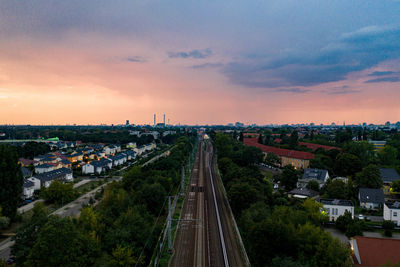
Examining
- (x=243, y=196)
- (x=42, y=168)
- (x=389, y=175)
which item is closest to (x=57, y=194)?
(x=42, y=168)

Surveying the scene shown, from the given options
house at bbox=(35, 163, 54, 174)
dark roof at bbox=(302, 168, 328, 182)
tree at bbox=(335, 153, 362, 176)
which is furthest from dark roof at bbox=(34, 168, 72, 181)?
tree at bbox=(335, 153, 362, 176)

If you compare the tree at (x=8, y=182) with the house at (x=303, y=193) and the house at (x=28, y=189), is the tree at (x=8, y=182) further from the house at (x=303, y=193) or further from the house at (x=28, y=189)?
the house at (x=303, y=193)

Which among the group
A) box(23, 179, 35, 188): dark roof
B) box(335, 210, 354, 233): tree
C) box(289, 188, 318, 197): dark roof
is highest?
box(23, 179, 35, 188): dark roof

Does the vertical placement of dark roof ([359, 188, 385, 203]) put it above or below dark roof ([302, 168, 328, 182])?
below

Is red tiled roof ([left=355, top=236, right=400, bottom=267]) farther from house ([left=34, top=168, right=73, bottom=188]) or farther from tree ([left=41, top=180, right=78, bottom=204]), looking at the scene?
house ([left=34, top=168, right=73, bottom=188])

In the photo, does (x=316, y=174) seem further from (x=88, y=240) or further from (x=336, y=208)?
(x=88, y=240)

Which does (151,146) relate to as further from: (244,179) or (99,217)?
(99,217)

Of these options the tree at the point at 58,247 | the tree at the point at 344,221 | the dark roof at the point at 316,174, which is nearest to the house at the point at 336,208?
the tree at the point at 344,221

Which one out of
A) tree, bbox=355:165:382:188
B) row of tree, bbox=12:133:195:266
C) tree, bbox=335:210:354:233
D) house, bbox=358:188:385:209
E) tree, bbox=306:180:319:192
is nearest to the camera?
row of tree, bbox=12:133:195:266
